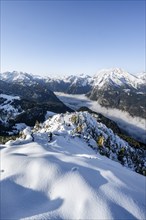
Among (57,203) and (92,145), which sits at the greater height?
(57,203)

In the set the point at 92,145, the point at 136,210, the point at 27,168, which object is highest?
the point at 27,168

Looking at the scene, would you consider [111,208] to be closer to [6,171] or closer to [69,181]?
[69,181]

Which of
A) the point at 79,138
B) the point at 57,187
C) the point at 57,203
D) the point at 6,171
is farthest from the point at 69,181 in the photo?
the point at 79,138

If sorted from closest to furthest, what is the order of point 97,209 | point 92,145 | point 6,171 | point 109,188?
point 97,209 → point 109,188 → point 6,171 → point 92,145

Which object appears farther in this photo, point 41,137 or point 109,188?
point 41,137

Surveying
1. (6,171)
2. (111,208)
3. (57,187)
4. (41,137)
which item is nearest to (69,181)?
(57,187)

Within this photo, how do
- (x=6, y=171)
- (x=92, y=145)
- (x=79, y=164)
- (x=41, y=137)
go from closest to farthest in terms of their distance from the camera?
1. (x=6, y=171)
2. (x=79, y=164)
3. (x=41, y=137)
4. (x=92, y=145)

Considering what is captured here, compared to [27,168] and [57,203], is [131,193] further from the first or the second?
[27,168]

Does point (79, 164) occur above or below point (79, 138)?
above

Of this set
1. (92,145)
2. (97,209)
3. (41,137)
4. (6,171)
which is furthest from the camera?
(92,145)
